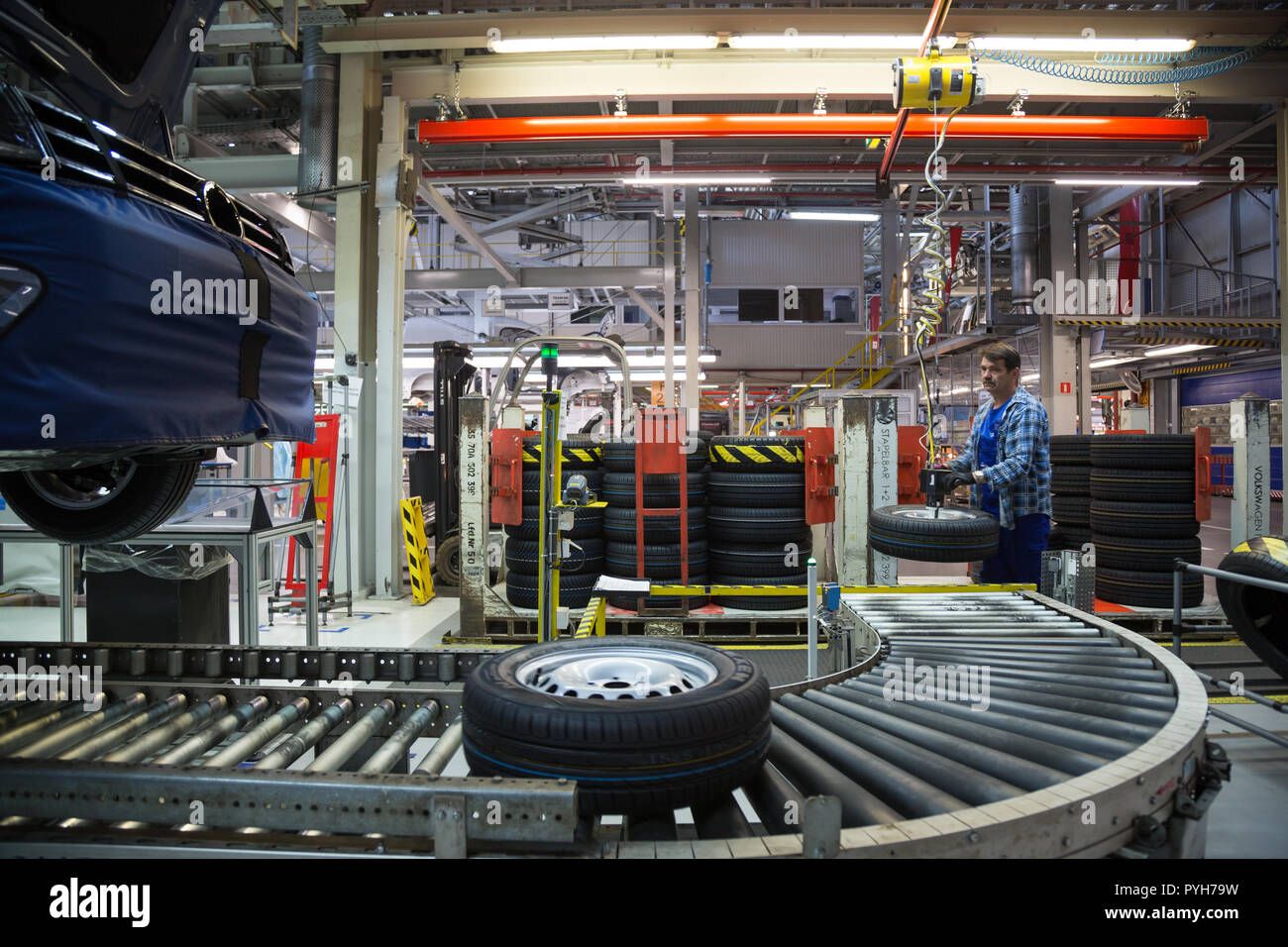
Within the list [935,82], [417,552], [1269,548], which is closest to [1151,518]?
[1269,548]

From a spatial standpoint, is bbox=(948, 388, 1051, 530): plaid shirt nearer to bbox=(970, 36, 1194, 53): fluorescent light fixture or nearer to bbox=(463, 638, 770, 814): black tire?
bbox=(463, 638, 770, 814): black tire

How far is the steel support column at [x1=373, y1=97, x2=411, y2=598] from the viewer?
24.2ft

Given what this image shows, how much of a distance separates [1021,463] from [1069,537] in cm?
294

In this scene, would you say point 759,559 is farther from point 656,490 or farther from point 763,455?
point 656,490

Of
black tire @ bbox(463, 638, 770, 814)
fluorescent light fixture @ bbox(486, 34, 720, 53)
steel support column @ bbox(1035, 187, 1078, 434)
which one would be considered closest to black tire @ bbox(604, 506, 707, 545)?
black tire @ bbox(463, 638, 770, 814)

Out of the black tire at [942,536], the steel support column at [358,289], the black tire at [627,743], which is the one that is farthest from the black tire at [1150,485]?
the steel support column at [358,289]

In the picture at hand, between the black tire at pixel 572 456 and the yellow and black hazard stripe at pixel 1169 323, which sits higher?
the yellow and black hazard stripe at pixel 1169 323

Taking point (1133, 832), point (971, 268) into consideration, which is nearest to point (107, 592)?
point (1133, 832)

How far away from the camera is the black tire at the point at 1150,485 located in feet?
18.2

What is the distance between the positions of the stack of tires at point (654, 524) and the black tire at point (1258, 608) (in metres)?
3.34

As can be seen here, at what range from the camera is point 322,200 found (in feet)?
25.0

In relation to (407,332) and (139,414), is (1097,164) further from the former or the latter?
(407,332)

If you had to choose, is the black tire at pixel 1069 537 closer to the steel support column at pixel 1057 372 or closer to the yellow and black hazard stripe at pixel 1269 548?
the yellow and black hazard stripe at pixel 1269 548
